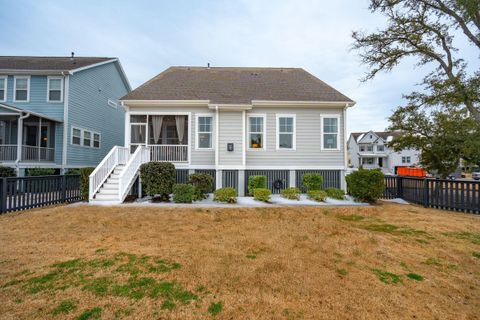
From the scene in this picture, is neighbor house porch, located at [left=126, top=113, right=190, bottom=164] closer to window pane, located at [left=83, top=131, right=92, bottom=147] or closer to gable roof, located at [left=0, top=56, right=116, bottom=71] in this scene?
window pane, located at [left=83, top=131, right=92, bottom=147]

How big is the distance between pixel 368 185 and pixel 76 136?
57.5 ft

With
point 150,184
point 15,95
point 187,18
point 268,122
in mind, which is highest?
point 187,18

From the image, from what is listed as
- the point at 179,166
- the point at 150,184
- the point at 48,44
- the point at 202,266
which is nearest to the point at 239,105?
the point at 179,166

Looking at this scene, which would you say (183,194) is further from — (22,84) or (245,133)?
(22,84)

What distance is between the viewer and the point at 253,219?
22.9 ft

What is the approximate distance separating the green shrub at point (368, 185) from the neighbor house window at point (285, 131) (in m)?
3.35

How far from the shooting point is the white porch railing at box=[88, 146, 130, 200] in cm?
855

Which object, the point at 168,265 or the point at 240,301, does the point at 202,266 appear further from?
the point at 240,301

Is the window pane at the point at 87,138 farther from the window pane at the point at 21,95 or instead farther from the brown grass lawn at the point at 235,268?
the brown grass lawn at the point at 235,268

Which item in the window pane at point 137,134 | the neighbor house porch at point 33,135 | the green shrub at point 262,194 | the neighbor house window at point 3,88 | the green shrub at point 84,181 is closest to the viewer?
the green shrub at point 84,181

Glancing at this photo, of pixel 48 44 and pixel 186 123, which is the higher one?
pixel 48 44

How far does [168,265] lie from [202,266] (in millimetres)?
603

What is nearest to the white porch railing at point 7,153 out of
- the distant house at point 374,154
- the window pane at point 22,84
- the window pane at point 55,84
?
the window pane at point 22,84

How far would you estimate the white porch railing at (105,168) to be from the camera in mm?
8548
